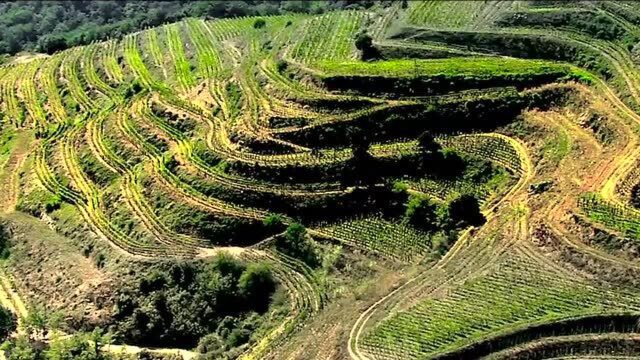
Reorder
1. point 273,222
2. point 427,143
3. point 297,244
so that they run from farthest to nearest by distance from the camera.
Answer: point 427,143, point 273,222, point 297,244

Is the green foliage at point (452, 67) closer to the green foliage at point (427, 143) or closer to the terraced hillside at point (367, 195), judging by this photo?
the terraced hillside at point (367, 195)

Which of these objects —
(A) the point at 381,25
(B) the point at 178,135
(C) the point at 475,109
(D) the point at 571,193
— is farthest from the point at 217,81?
(D) the point at 571,193

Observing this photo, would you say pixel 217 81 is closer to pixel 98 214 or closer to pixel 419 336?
pixel 98 214

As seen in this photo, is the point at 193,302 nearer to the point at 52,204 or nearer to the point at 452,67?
the point at 52,204

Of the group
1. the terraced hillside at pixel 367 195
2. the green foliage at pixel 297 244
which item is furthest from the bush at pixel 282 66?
the green foliage at pixel 297 244

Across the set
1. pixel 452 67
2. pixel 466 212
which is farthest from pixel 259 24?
pixel 466 212

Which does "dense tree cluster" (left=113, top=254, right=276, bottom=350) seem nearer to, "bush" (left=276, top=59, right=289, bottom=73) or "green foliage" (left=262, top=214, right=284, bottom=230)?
"green foliage" (left=262, top=214, right=284, bottom=230)

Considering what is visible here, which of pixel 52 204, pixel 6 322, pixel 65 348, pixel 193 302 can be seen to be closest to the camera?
pixel 65 348
